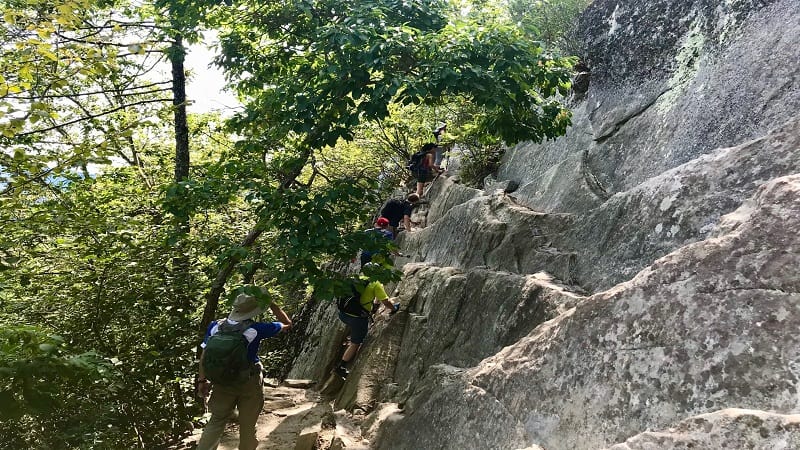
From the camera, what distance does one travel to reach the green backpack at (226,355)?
212 inches

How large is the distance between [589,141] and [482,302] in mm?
3692

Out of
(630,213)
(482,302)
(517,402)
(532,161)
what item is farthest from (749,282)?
(532,161)

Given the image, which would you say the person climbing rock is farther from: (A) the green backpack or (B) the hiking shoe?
(A) the green backpack

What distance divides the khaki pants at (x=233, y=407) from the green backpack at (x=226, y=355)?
13.0 inches

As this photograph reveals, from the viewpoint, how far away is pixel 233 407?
19.6ft

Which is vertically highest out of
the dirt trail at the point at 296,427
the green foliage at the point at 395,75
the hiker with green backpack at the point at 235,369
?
the green foliage at the point at 395,75

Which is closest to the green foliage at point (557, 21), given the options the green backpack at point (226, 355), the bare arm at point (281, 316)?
the bare arm at point (281, 316)

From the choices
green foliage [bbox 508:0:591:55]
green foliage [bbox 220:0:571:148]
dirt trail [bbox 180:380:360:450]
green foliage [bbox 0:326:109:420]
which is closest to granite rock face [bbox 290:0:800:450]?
dirt trail [bbox 180:380:360:450]

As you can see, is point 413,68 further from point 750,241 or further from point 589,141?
point 750,241

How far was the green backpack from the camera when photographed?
5379 mm

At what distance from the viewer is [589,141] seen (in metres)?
8.10

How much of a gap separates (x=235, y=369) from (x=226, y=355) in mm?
240

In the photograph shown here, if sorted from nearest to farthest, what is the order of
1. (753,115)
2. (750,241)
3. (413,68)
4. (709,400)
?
(709,400) < (750,241) < (753,115) < (413,68)

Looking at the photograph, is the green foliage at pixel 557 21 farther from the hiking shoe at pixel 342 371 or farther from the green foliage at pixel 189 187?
the hiking shoe at pixel 342 371
